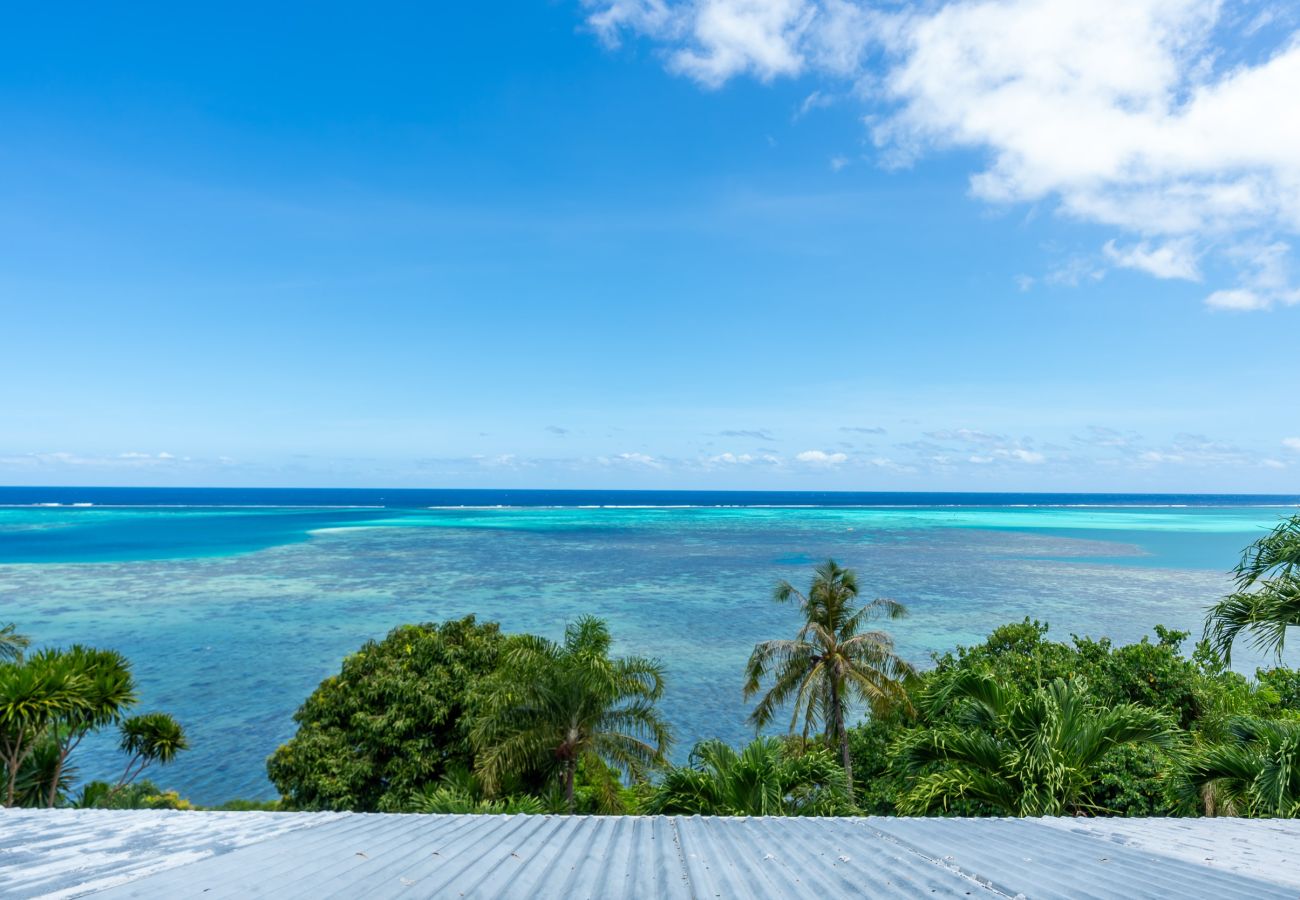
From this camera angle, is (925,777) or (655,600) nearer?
(925,777)

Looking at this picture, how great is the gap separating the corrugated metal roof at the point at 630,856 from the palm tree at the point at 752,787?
2603 mm

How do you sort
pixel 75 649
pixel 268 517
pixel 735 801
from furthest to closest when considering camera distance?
1. pixel 268 517
2. pixel 75 649
3. pixel 735 801

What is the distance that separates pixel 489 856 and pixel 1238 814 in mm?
10790

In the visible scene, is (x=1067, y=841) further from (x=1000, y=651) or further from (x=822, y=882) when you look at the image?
(x=1000, y=651)

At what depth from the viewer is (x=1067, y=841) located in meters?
6.40

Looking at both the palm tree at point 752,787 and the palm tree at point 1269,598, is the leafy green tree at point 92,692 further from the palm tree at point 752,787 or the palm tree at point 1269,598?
the palm tree at point 1269,598

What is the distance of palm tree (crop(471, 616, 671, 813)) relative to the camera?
15570 millimetres

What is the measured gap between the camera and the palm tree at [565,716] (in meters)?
15.6

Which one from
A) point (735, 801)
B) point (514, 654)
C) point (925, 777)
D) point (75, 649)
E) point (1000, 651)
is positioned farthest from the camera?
point (1000, 651)

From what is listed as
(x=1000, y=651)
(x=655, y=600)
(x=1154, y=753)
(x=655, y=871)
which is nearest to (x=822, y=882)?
(x=655, y=871)

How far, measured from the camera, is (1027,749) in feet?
28.8

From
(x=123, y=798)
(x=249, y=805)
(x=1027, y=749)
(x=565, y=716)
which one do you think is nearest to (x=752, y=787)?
(x=1027, y=749)

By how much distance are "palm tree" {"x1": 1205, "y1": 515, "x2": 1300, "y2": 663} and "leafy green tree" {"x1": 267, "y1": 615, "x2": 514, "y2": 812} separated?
654 inches

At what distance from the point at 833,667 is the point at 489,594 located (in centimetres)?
3587
